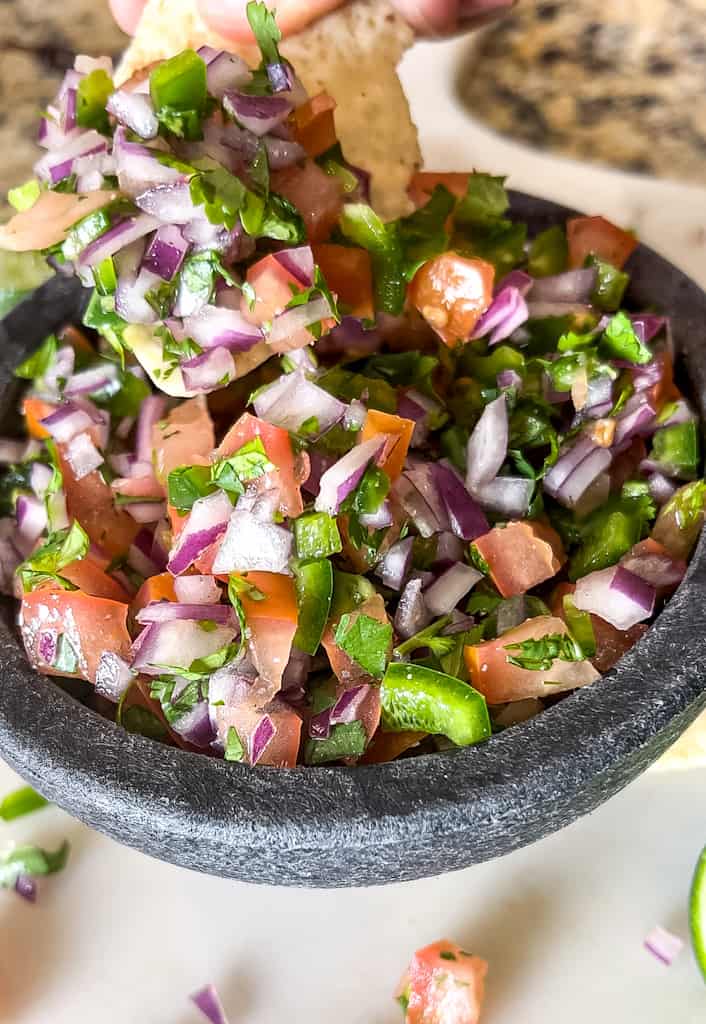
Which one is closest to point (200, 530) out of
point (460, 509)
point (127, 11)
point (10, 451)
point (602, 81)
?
point (460, 509)

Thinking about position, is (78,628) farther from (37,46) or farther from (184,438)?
(37,46)

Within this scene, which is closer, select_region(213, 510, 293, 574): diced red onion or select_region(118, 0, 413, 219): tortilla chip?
select_region(213, 510, 293, 574): diced red onion

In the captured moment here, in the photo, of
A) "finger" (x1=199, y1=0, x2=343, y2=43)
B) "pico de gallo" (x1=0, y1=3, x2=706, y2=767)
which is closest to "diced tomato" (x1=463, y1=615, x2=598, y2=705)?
"pico de gallo" (x1=0, y1=3, x2=706, y2=767)

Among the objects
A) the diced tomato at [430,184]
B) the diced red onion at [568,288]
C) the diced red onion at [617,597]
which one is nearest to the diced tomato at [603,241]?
the diced red onion at [568,288]

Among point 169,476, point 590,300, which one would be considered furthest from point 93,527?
point 590,300

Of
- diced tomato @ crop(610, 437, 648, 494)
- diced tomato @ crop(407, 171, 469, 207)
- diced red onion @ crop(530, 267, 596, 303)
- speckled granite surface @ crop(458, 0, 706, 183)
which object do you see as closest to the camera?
diced tomato @ crop(610, 437, 648, 494)

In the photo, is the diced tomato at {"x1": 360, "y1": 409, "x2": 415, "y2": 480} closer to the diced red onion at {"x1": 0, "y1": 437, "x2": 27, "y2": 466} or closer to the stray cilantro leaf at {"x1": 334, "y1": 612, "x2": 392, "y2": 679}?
the stray cilantro leaf at {"x1": 334, "y1": 612, "x2": 392, "y2": 679}
